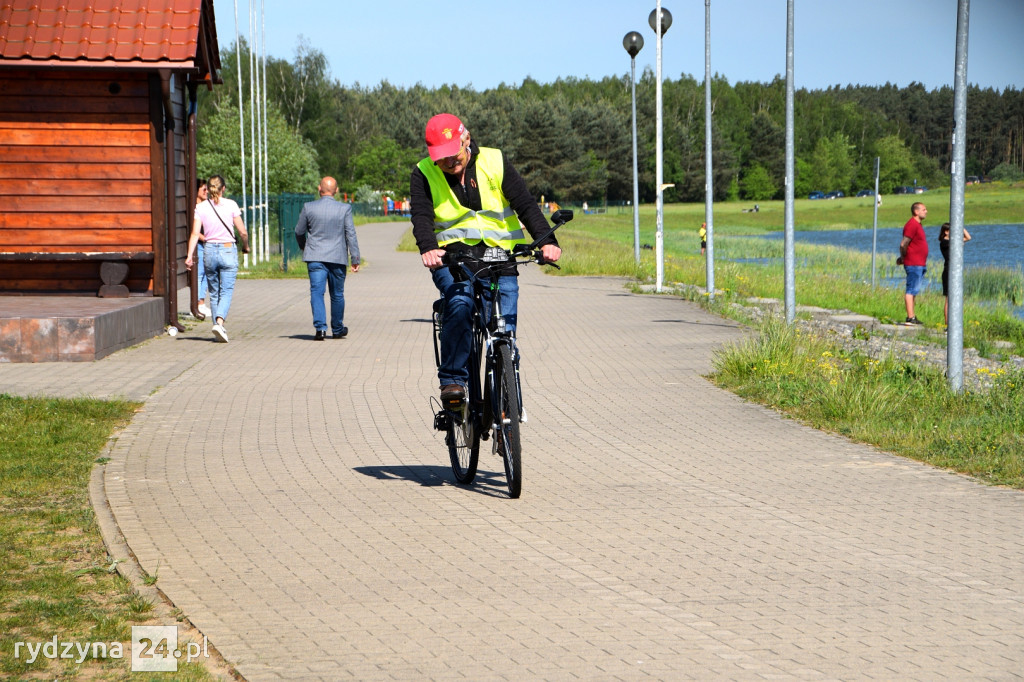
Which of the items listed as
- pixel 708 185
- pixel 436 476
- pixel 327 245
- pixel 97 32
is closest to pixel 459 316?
pixel 436 476

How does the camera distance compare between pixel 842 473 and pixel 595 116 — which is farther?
pixel 595 116

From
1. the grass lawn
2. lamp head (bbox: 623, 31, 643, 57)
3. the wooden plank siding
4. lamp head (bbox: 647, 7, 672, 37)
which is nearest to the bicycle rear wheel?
the grass lawn

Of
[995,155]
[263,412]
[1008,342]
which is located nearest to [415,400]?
[263,412]

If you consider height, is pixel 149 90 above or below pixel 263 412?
above

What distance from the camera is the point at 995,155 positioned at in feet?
360

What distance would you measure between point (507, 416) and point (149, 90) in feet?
33.4

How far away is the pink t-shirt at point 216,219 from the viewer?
49.3 ft

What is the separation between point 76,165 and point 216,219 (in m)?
1.77

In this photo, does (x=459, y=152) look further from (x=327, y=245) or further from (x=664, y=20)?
(x=664, y=20)

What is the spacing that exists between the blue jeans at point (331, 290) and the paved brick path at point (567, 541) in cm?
399

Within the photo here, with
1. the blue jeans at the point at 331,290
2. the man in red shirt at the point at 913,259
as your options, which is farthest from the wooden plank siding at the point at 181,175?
the man in red shirt at the point at 913,259

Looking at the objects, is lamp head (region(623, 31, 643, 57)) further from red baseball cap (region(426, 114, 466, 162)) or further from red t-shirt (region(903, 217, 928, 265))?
red baseball cap (region(426, 114, 466, 162))

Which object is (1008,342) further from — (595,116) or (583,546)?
(595,116)

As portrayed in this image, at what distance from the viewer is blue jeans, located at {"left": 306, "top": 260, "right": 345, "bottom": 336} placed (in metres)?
14.9
